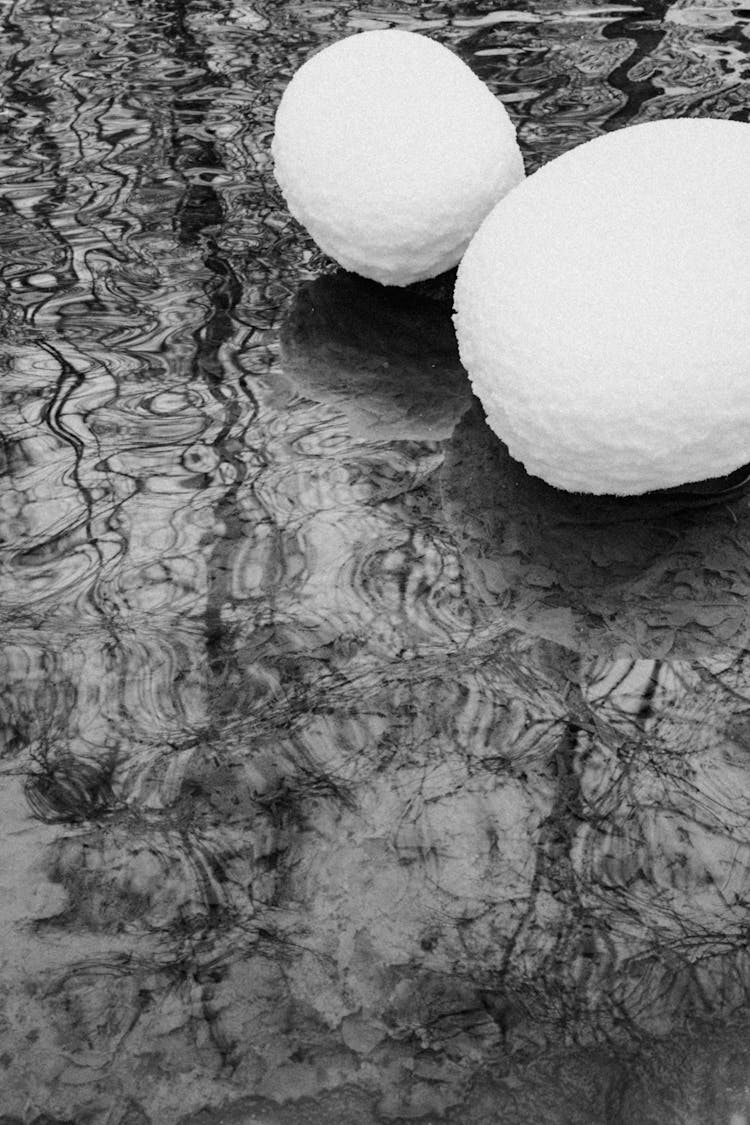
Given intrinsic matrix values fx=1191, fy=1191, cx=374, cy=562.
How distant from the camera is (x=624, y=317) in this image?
2.25 meters

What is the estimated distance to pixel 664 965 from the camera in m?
1.82

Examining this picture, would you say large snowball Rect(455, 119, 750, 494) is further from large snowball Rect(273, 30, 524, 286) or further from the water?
large snowball Rect(273, 30, 524, 286)

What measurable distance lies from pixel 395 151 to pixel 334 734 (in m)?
1.49

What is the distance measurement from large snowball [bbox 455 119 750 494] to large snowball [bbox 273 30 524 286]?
489mm

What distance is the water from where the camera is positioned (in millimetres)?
1742

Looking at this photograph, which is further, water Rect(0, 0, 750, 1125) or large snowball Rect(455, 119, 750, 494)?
large snowball Rect(455, 119, 750, 494)

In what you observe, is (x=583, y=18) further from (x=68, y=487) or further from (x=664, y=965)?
(x=664, y=965)

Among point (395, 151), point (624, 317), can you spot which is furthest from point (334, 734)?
point (395, 151)

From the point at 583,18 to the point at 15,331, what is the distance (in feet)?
9.85

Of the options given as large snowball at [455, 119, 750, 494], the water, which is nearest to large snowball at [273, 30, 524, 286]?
the water

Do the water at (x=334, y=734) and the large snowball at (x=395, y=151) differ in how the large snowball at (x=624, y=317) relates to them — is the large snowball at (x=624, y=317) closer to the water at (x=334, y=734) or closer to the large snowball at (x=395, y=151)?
the water at (x=334, y=734)

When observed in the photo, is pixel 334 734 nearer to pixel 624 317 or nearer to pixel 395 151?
pixel 624 317

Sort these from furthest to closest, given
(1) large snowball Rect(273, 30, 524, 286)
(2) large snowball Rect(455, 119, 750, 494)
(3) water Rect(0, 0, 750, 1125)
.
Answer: (1) large snowball Rect(273, 30, 524, 286)
(2) large snowball Rect(455, 119, 750, 494)
(3) water Rect(0, 0, 750, 1125)

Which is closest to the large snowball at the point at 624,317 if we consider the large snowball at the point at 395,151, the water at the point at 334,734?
the water at the point at 334,734
